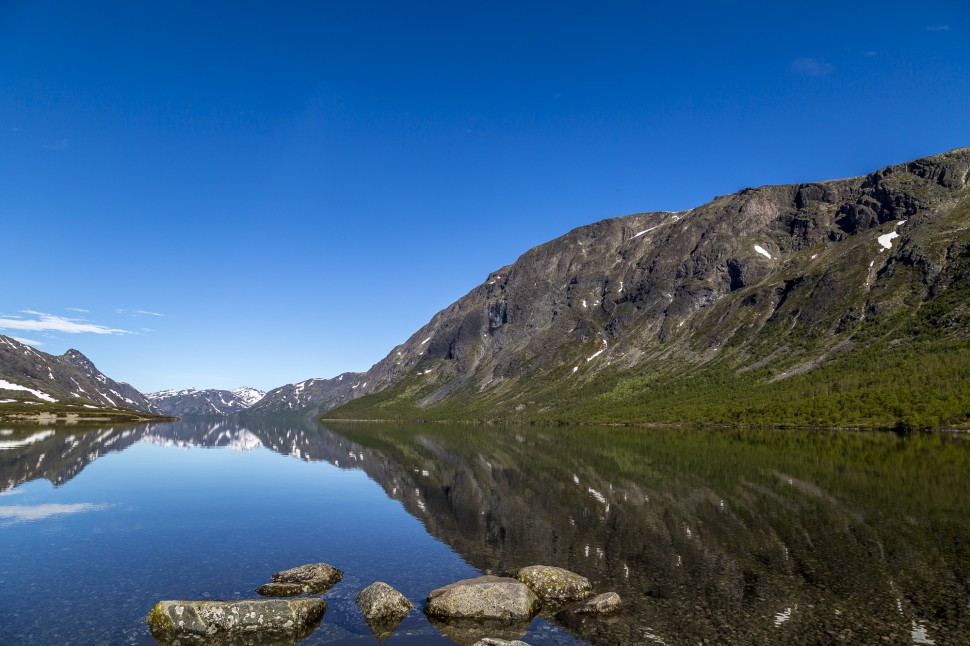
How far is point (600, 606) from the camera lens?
21.6 meters

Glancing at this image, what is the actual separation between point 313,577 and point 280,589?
5.58 ft

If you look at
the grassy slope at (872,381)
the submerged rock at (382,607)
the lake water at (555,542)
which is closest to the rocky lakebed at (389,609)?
the submerged rock at (382,607)

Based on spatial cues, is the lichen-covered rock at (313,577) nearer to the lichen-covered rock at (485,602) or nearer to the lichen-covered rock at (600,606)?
the lichen-covered rock at (485,602)

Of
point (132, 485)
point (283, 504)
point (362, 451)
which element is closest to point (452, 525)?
point (283, 504)

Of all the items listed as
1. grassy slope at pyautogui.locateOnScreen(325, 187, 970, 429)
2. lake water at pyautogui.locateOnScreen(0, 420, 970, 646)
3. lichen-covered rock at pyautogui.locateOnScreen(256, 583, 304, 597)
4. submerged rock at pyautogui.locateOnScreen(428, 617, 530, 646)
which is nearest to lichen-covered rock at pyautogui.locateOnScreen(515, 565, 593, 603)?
lake water at pyautogui.locateOnScreen(0, 420, 970, 646)

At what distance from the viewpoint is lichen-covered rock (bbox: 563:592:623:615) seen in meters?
21.5

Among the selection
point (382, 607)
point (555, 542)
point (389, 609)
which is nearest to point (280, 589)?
point (382, 607)

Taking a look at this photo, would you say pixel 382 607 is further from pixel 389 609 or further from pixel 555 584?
pixel 555 584

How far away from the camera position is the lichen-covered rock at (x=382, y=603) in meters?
21.8

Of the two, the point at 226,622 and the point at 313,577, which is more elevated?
the point at 226,622

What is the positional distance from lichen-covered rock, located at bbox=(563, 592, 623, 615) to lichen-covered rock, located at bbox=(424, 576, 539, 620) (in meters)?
1.72

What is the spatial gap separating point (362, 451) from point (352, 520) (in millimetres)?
71649

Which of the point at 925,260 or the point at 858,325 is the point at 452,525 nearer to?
the point at 858,325

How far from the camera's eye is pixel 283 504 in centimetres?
5059
